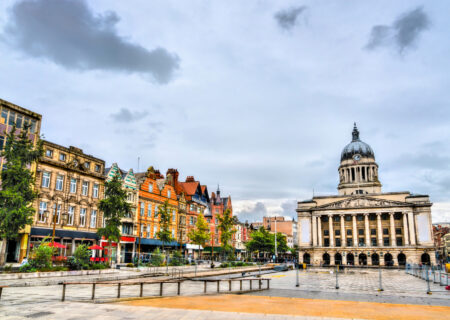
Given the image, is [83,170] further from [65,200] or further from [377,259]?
[377,259]

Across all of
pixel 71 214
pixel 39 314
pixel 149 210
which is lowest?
pixel 39 314

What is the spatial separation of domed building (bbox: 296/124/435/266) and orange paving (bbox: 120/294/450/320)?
94.0 m

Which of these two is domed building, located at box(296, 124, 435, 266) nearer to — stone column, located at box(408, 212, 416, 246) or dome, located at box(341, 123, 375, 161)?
stone column, located at box(408, 212, 416, 246)

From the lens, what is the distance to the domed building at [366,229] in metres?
102

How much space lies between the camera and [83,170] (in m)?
49.3

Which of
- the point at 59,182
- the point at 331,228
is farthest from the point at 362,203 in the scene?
the point at 59,182

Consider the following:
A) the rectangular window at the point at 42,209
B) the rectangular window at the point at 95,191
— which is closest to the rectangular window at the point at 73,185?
the rectangular window at the point at 95,191

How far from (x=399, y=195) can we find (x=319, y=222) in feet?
83.4

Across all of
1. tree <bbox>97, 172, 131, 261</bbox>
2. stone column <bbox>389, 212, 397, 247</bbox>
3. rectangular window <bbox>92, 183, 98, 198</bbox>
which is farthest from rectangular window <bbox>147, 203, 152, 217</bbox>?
stone column <bbox>389, 212, 397, 247</bbox>

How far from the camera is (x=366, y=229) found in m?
108

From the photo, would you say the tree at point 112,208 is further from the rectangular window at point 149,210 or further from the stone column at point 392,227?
the stone column at point 392,227

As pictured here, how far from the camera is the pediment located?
107m

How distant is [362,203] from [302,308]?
103390 millimetres

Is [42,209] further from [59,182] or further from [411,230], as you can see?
[411,230]
